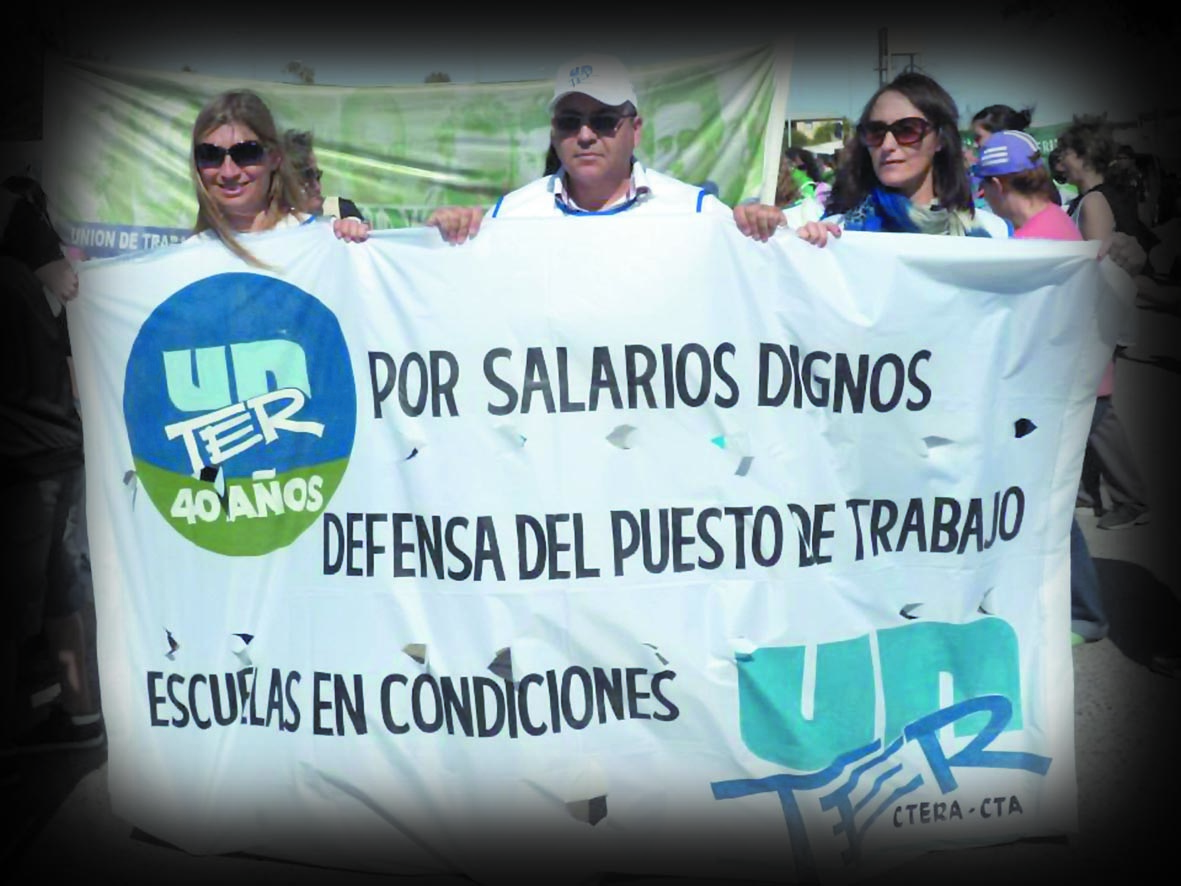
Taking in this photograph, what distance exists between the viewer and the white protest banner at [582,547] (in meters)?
3.42

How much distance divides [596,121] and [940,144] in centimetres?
104

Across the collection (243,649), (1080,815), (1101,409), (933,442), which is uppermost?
(933,442)

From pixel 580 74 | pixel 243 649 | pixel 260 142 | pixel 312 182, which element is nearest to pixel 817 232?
pixel 580 74

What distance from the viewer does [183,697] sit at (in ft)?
11.8

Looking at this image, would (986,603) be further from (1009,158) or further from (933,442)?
(1009,158)

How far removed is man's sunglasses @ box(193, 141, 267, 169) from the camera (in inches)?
156

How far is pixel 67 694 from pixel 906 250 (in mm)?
2917

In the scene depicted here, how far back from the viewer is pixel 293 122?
918 centimetres

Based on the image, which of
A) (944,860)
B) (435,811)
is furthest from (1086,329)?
(435,811)

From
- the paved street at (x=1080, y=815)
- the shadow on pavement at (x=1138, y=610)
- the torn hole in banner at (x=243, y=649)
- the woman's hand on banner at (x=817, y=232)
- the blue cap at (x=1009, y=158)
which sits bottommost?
the paved street at (x=1080, y=815)

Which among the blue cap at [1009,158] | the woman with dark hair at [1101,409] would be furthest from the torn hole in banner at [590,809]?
the woman with dark hair at [1101,409]

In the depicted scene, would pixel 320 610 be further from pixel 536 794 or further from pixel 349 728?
pixel 536 794

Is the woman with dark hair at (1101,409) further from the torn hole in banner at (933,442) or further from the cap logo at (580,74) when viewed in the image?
the cap logo at (580,74)

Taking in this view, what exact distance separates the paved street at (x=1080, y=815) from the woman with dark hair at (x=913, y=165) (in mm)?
1630
